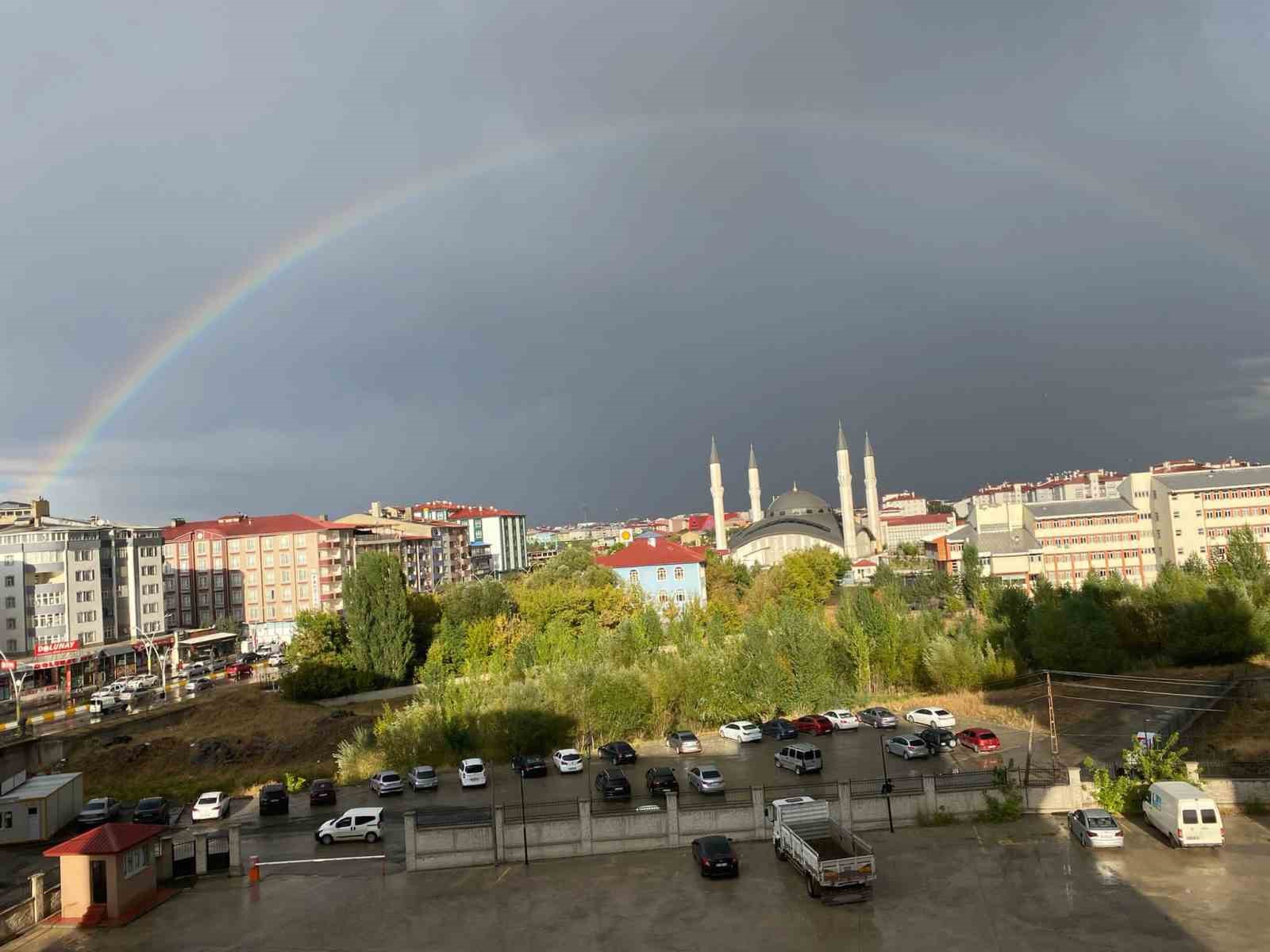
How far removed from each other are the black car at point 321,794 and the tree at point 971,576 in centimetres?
5037

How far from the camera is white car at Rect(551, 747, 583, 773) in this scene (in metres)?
28.9

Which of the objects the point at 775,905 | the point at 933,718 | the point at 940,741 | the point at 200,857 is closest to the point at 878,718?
the point at 933,718

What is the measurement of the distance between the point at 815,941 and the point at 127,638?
62.7 meters

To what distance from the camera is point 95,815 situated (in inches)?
1081

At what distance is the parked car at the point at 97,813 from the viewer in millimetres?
27359

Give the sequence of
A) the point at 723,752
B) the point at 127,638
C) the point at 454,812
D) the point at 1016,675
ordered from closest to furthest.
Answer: the point at 454,812, the point at 723,752, the point at 1016,675, the point at 127,638

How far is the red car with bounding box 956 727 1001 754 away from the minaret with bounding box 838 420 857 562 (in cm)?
7330

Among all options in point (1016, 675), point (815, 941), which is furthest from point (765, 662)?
point (815, 941)

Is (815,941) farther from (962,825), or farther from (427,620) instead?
(427,620)

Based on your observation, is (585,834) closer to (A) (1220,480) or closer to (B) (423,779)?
(B) (423,779)

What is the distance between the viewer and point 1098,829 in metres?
17.1

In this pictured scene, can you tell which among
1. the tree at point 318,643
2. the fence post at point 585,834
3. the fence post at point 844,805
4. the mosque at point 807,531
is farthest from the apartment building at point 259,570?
the fence post at point 844,805

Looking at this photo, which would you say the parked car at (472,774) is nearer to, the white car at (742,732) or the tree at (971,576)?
the white car at (742,732)

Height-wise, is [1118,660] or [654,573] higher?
[654,573]
